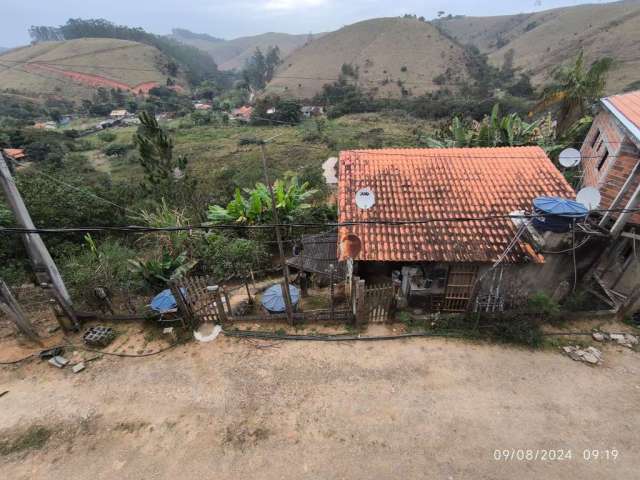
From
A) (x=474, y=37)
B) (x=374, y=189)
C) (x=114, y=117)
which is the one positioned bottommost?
(x=114, y=117)

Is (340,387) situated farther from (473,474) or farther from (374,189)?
(374,189)

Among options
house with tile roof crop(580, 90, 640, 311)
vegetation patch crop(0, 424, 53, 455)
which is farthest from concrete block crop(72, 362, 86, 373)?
house with tile roof crop(580, 90, 640, 311)

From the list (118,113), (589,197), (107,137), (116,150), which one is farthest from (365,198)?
(118,113)

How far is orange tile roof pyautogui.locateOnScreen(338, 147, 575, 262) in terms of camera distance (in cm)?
812

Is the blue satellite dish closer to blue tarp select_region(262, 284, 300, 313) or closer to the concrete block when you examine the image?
blue tarp select_region(262, 284, 300, 313)

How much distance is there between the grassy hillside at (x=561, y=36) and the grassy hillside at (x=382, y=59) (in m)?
19.8

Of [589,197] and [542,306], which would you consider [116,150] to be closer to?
[542,306]

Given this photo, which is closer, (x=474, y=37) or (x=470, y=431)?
(x=470, y=431)

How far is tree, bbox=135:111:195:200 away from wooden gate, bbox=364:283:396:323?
1149 centimetres

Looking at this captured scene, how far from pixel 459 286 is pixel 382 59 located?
88.8 m

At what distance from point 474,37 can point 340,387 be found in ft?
515

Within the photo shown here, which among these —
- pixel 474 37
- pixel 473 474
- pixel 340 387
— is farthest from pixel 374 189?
pixel 474 37

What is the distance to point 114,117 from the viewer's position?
60438mm

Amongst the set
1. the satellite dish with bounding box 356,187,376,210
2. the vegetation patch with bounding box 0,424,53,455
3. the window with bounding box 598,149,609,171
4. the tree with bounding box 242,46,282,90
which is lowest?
the vegetation patch with bounding box 0,424,53,455
